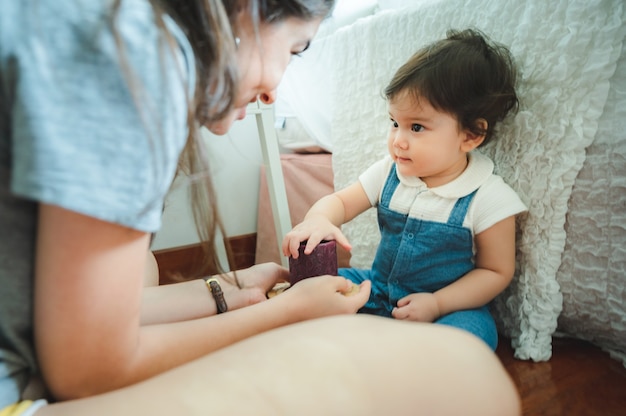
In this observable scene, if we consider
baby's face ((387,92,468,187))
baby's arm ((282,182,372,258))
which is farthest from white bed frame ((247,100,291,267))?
baby's face ((387,92,468,187))

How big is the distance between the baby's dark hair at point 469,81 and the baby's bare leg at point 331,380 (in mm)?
426

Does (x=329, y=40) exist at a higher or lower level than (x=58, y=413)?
higher

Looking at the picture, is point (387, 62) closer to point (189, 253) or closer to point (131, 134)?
point (131, 134)

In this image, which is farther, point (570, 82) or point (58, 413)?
point (570, 82)

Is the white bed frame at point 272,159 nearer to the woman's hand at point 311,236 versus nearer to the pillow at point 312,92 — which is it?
the pillow at point 312,92

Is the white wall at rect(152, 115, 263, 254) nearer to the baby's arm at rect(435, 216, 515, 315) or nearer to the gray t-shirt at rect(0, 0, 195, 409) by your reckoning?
the baby's arm at rect(435, 216, 515, 315)

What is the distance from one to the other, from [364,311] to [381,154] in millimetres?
343

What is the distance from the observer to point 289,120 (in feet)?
4.36

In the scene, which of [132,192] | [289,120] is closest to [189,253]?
[289,120]

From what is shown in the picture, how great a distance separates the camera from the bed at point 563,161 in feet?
1.75

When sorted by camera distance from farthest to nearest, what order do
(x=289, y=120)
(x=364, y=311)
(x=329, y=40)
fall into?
(x=289, y=120) < (x=329, y=40) < (x=364, y=311)

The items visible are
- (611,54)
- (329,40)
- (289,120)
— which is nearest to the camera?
(611,54)

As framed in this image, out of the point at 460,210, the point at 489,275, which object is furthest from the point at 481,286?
the point at 460,210

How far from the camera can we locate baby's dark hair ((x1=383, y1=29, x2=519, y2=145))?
0.62 metres
